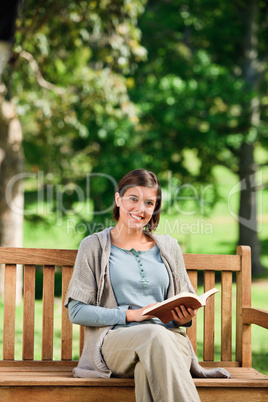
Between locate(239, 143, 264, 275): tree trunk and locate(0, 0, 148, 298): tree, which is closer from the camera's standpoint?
locate(0, 0, 148, 298): tree

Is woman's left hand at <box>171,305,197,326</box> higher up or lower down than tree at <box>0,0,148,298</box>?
lower down

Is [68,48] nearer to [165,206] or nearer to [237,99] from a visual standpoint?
[165,206]

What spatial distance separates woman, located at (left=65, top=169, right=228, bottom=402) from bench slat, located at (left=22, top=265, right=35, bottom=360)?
1.52 feet

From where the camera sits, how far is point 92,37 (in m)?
11.1

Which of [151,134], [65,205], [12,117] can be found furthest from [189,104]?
[12,117]

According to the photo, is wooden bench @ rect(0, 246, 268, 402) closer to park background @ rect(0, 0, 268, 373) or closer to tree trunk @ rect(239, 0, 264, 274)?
park background @ rect(0, 0, 268, 373)

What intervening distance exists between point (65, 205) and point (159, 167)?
2.10 meters

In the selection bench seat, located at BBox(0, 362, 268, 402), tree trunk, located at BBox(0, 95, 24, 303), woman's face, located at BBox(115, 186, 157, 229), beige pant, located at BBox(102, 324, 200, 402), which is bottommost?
bench seat, located at BBox(0, 362, 268, 402)

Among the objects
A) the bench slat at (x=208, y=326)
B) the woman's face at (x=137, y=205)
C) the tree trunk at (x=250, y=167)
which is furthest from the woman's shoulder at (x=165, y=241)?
the tree trunk at (x=250, y=167)

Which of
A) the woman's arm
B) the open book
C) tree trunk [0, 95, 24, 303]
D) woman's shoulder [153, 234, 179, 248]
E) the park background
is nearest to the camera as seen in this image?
the open book

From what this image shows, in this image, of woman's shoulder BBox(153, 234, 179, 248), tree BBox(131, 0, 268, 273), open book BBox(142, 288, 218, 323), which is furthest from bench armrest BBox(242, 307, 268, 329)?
tree BBox(131, 0, 268, 273)

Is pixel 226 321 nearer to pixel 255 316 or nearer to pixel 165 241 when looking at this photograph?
pixel 255 316

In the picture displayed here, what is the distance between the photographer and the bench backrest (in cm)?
368

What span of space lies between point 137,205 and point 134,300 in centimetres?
56
